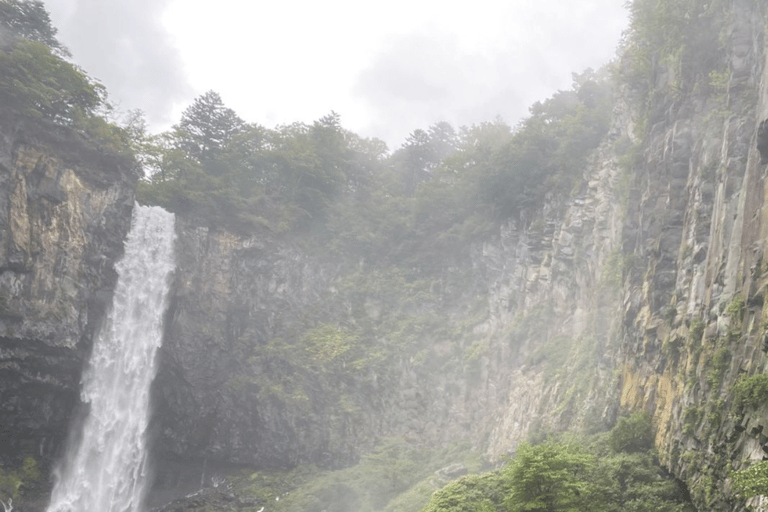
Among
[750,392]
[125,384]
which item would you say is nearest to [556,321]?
[750,392]

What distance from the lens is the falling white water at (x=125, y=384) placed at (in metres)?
23.9

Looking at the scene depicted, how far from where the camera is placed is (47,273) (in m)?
23.1

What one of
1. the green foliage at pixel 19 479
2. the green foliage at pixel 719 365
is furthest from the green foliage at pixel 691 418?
the green foliage at pixel 19 479

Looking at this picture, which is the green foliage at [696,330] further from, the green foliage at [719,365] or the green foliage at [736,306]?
the green foliage at [736,306]

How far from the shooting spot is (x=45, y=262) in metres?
23.1

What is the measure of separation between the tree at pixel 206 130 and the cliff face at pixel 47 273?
612 cm

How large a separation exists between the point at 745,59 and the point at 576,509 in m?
9.79

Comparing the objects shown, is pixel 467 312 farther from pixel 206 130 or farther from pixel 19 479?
pixel 19 479

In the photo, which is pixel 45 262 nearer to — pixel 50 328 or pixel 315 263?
pixel 50 328

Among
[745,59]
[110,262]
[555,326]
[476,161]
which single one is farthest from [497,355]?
[110,262]

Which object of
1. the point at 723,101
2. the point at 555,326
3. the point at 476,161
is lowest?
the point at 555,326

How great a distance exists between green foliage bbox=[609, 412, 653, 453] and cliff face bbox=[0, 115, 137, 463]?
2112cm

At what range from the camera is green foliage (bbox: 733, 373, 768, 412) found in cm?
755

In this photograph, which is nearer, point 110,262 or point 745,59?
point 745,59
